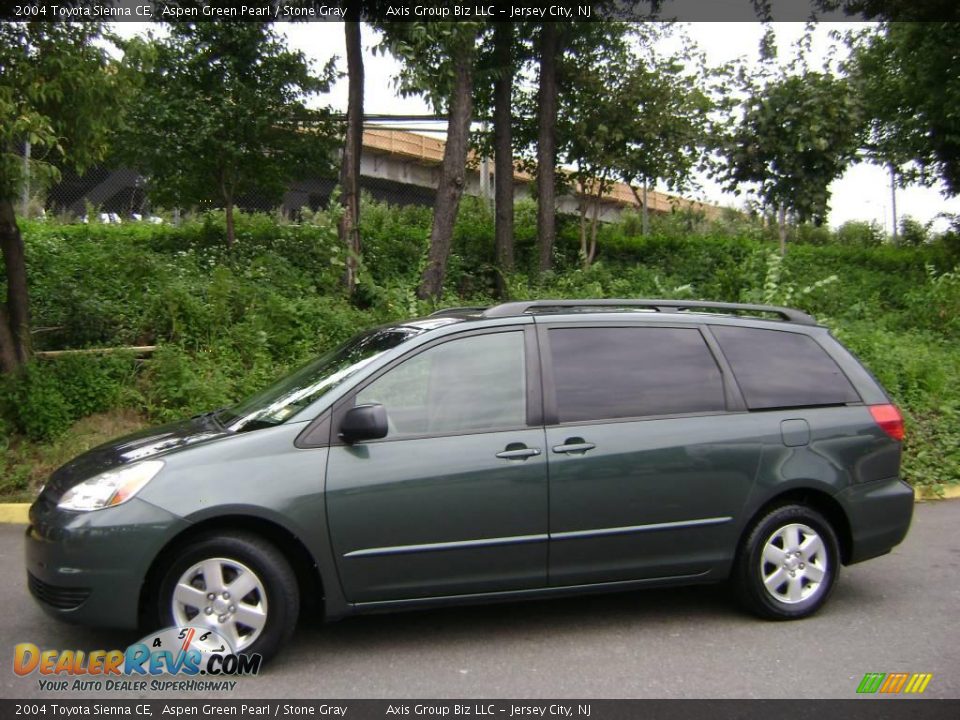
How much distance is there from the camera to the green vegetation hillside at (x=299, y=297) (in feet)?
30.7

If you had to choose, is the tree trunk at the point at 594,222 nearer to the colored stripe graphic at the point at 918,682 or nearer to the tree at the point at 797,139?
the tree at the point at 797,139

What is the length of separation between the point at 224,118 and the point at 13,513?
7.52 metres

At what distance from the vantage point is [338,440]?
462 centimetres

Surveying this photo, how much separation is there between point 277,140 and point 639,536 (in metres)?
11.0

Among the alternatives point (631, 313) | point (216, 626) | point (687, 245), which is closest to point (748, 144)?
point (687, 245)

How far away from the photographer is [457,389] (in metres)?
4.90

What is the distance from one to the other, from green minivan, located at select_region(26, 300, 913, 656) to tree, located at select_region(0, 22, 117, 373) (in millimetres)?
4362

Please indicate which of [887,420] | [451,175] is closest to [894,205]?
[451,175]

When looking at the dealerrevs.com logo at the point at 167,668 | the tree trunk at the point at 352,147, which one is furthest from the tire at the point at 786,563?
the tree trunk at the point at 352,147

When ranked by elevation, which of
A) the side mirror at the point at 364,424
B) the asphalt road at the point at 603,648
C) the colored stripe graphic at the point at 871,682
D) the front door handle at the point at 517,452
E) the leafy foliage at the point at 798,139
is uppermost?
the leafy foliage at the point at 798,139

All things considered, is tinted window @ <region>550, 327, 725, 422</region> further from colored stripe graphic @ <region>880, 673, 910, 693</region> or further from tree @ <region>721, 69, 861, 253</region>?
tree @ <region>721, 69, 861, 253</region>

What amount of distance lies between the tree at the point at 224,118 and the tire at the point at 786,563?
1058 cm

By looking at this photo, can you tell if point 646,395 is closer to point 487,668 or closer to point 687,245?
point 487,668

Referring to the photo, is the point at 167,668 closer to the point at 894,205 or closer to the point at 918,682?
the point at 918,682
